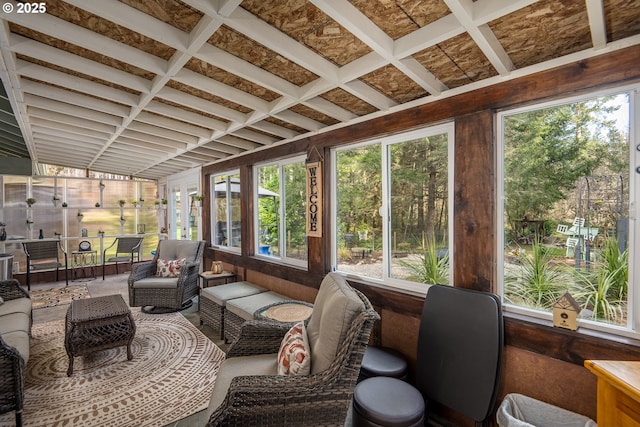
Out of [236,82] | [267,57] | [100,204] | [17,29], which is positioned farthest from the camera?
[100,204]

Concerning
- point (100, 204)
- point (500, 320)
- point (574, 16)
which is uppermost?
point (574, 16)

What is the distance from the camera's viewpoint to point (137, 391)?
7.82 ft

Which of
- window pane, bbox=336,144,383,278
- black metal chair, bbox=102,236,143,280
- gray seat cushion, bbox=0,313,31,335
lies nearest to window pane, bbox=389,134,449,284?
window pane, bbox=336,144,383,278

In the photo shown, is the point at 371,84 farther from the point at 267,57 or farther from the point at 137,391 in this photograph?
the point at 137,391

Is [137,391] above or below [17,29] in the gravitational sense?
below

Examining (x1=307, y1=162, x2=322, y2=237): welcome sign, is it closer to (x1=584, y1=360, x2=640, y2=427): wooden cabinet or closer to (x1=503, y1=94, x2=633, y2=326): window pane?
(x1=503, y1=94, x2=633, y2=326): window pane

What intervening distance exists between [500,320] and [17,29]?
10.9 ft

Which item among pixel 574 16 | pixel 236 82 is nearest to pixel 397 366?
pixel 574 16

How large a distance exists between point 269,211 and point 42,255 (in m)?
5.19

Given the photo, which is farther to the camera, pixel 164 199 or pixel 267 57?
pixel 164 199

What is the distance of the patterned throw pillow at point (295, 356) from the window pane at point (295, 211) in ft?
5.99

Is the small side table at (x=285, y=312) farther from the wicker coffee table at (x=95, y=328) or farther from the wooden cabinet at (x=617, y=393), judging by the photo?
the wooden cabinet at (x=617, y=393)

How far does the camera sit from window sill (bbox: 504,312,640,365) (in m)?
1.49

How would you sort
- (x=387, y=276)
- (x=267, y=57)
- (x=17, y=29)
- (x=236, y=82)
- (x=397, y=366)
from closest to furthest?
(x=17, y=29), (x=267, y=57), (x=397, y=366), (x=236, y=82), (x=387, y=276)
